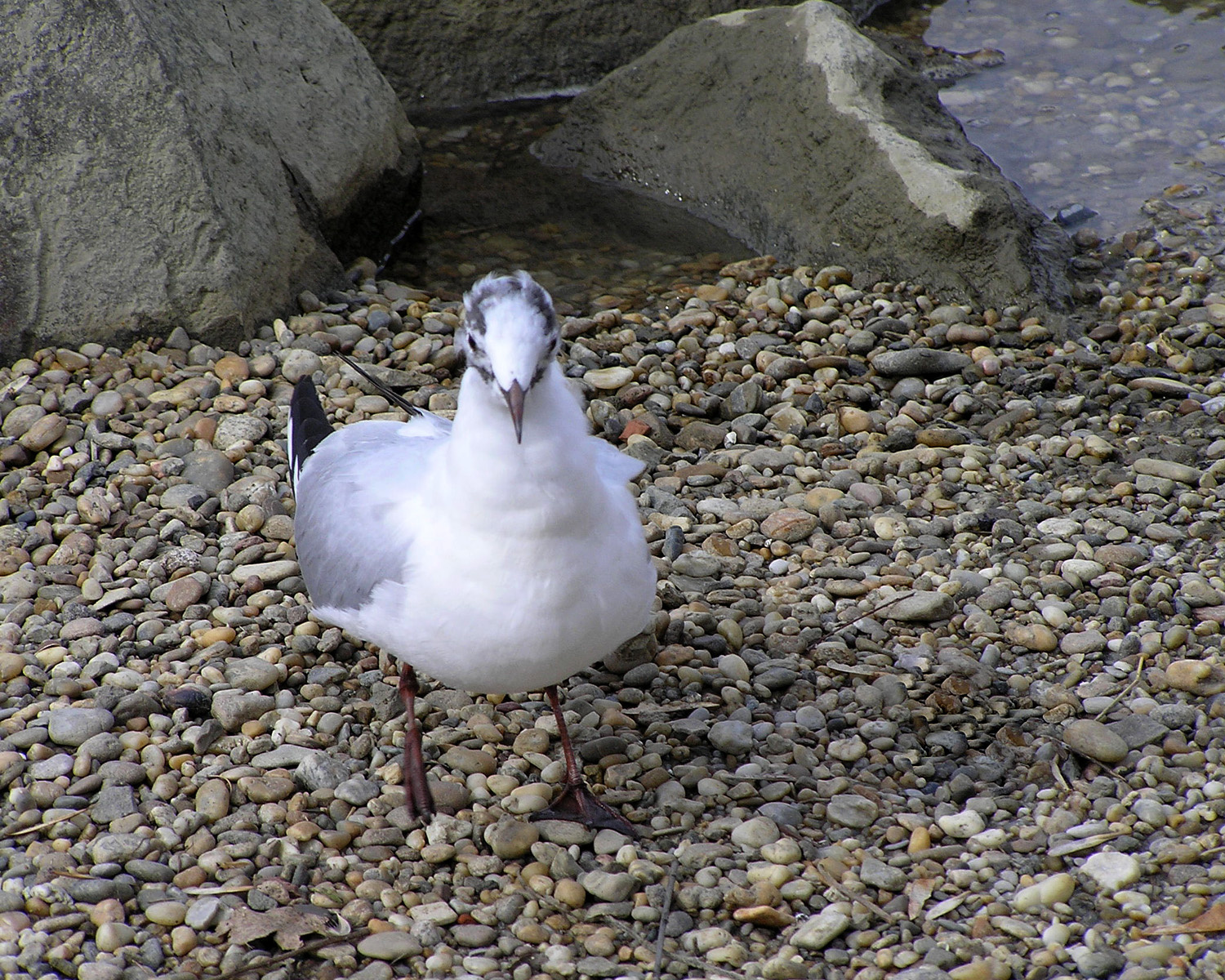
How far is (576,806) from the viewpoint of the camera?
3162mm

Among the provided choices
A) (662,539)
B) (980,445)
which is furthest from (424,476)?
(980,445)

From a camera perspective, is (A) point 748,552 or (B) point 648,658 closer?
(B) point 648,658

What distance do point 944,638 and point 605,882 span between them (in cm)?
141

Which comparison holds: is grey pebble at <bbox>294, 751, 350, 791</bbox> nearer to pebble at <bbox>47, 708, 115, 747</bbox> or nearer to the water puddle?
pebble at <bbox>47, 708, 115, 747</bbox>

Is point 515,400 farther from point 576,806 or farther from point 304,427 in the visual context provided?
point 304,427

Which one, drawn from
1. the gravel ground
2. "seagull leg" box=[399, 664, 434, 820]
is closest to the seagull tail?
the gravel ground

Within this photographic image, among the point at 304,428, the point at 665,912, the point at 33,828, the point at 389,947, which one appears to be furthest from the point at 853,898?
the point at 304,428

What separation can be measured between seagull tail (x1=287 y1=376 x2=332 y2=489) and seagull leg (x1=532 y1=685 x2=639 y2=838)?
119 cm

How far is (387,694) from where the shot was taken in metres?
3.54

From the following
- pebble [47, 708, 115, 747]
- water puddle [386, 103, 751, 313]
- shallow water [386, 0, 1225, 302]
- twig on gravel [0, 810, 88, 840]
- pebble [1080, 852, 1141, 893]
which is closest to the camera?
pebble [1080, 852, 1141, 893]

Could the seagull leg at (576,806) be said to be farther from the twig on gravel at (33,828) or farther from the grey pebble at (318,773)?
the twig on gravel at (33,828)

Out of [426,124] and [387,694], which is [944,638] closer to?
[387,694]

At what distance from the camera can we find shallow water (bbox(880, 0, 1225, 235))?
6.97 meters

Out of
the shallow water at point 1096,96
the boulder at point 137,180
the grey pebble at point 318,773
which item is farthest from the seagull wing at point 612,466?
the shallow water at point 1096,96
